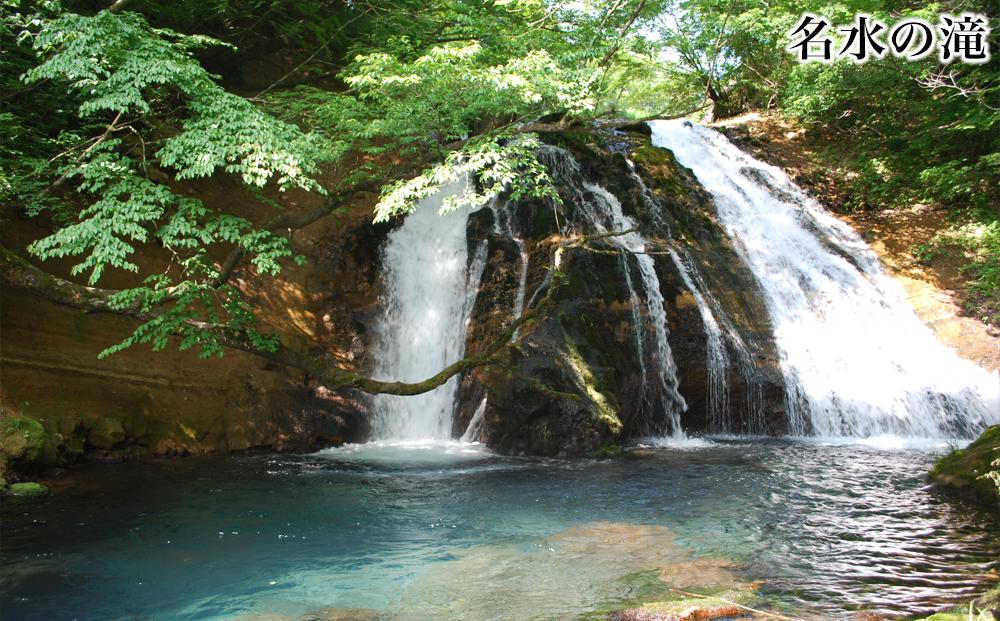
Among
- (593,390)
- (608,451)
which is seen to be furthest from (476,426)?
(608,451)

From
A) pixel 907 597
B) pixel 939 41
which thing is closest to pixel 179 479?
pixel 907 597

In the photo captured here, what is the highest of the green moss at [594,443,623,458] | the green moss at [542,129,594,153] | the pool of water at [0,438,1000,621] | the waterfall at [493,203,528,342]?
the green moss at [542,129,594,153]

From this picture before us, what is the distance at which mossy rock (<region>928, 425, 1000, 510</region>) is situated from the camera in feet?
21.0

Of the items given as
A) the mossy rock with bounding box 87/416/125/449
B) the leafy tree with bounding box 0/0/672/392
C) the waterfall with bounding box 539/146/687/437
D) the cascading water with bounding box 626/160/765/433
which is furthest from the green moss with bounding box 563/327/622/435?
the mossy rock with bounding box 87/416/125/449

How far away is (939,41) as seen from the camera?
1223 centimetres

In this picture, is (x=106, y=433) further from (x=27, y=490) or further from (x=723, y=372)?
(x=723, y=372)

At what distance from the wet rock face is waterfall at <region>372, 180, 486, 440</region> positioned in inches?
16.8

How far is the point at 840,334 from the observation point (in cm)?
1200

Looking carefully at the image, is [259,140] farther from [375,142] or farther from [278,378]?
[375,142]

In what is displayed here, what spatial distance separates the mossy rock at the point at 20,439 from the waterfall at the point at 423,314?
4.87 meters

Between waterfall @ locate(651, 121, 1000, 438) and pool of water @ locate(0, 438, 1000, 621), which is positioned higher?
waterfall @ locate(651, 121, 1000, 438)

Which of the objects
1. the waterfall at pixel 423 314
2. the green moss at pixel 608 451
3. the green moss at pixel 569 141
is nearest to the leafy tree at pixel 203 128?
the green moss at pixel 608 451

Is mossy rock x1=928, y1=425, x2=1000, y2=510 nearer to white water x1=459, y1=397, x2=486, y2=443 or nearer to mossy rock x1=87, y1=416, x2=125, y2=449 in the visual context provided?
white water x1=459, y1=397, x2=486, y2=443

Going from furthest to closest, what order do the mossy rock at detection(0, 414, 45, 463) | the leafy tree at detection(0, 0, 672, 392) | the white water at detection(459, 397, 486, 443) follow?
the white water at detection(459, 397, 486, 443), the mossy rock at detection(0, 414, 45, 463), the leafy tree at detection(0, 0, 672, 392)
